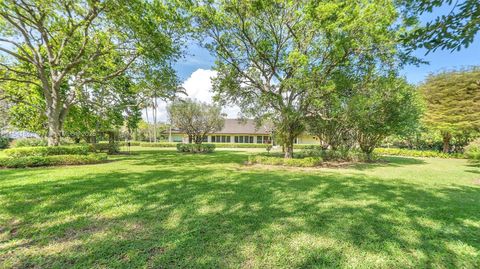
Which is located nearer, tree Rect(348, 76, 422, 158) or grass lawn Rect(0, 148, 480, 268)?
grass lawn Rect(0, 148, 480, 268)

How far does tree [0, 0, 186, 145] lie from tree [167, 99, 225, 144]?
11273 mm

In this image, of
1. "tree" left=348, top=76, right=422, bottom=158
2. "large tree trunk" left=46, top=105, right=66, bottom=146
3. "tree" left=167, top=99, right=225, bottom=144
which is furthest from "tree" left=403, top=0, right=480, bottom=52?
"tree" left=167, top=99, right=225, bottom=144

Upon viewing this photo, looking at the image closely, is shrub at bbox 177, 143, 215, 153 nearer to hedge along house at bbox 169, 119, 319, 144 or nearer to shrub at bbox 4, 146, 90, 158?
shrub at bbox 4, 146, 90, 158

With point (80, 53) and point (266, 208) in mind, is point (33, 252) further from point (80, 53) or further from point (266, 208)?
point (80, 53)

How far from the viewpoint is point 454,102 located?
63.7 feet

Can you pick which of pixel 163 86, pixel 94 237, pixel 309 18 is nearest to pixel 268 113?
pixel 309 18

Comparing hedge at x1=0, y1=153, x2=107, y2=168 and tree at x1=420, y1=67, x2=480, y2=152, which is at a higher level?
tree at x1=420, y1=67, x2=480, y2=152

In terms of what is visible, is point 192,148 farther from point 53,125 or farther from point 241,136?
point 241,136

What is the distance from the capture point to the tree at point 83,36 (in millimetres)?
10119

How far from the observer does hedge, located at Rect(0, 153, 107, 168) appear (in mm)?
10125

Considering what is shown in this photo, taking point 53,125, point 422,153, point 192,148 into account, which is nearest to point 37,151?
point 53,125

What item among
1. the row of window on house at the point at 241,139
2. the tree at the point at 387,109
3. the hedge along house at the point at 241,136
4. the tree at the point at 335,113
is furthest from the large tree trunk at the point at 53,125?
the row of window on house at the point at 241,139

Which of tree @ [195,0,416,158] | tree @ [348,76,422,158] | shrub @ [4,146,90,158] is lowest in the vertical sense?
shrub @ [4,146,90,158]

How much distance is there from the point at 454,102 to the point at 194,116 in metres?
26.0
